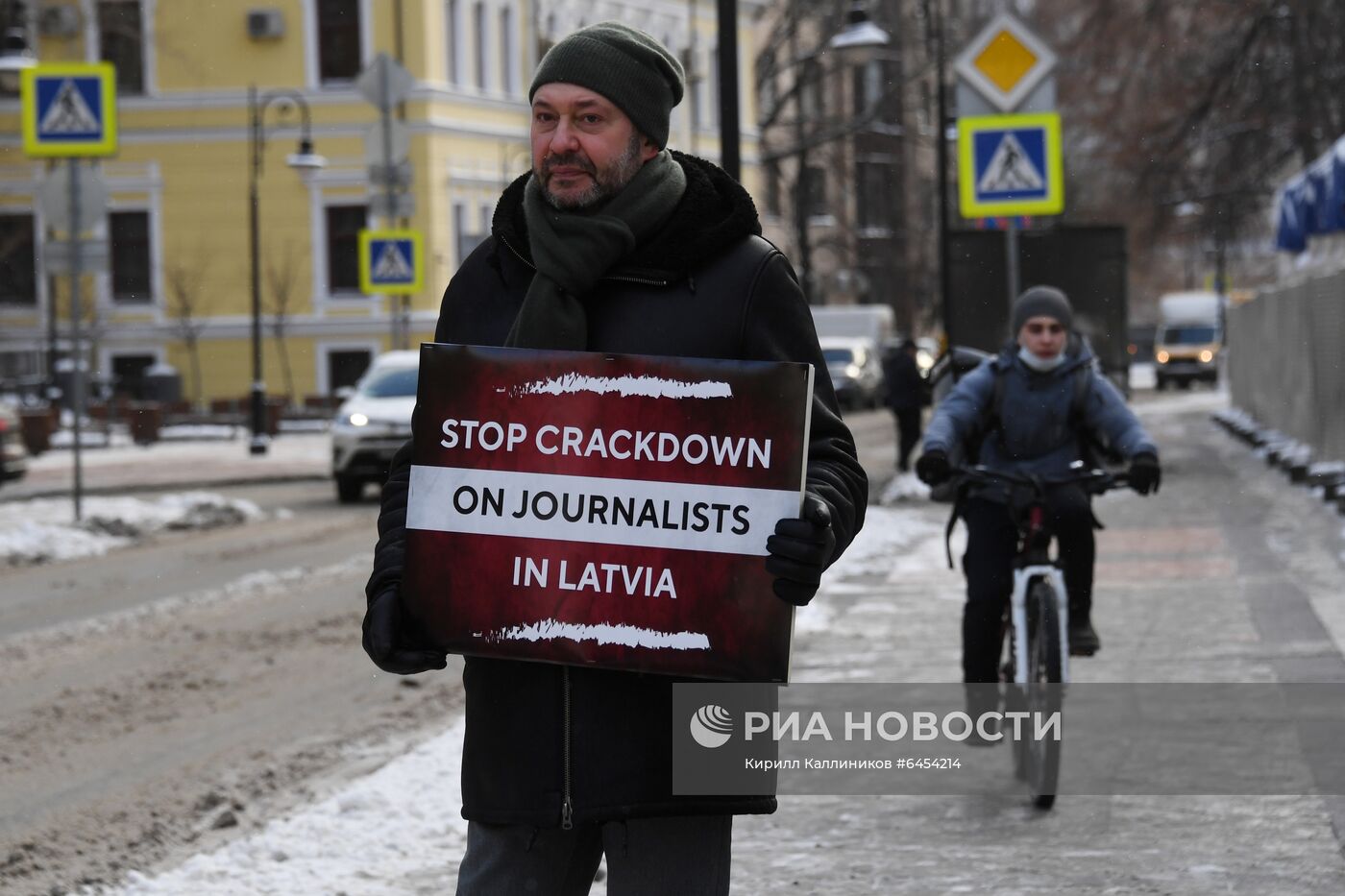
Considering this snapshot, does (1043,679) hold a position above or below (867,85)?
below

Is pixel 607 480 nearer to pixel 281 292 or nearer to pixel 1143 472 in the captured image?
pixel 1143 472

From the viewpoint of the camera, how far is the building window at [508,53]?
52.1 m

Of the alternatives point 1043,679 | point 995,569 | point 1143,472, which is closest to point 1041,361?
point 1143,472

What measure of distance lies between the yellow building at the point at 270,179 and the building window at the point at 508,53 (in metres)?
0.06

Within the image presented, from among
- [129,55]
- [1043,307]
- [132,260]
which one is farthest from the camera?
[132,260]

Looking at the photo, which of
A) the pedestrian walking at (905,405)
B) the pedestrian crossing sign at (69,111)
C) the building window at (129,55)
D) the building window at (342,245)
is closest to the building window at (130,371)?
the building window at (342,245)

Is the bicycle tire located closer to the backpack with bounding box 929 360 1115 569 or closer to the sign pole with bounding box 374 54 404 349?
the backpack with bounding box 929 360 1115 569

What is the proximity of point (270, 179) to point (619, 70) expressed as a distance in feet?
158

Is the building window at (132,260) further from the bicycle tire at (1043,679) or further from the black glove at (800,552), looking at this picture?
the black glove at (800,552)

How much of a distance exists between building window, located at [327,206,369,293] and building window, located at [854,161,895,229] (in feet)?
83.6

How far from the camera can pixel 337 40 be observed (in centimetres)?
4950

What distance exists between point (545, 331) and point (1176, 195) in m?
30.6

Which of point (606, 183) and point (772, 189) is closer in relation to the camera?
point (606, 183)

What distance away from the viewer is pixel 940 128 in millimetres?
29328
